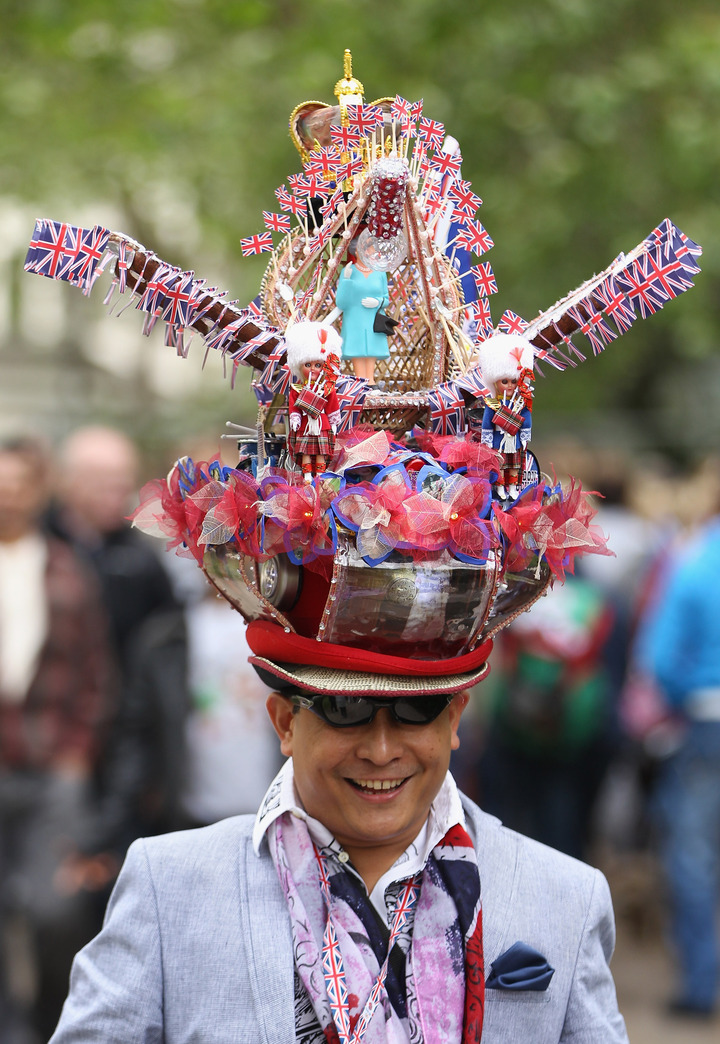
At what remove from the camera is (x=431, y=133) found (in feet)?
9.52

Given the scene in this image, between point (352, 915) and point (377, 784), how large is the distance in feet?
0.80

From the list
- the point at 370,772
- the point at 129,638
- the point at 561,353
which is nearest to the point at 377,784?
the point at 370,772

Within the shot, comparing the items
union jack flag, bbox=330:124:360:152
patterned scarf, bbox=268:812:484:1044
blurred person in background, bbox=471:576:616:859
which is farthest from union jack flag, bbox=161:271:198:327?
blurred person in background, bbox=471:576:616:859

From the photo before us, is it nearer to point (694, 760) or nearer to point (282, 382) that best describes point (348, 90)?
point (282, 382)

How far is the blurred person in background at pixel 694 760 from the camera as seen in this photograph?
6590mm

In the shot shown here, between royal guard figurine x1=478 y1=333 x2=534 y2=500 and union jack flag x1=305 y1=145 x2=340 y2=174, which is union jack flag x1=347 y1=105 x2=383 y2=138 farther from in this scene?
royal guard figurine x1=478 y1=333 x2=534 y2=500

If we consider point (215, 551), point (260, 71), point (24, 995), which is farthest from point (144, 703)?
point (260, 71)

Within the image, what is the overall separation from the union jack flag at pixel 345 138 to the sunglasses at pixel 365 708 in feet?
3.53

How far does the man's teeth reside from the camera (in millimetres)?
2635

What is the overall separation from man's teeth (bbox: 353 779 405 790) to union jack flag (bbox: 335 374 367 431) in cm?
64

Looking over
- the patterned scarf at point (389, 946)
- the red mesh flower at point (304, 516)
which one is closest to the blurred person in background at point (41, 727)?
the patterned scarf at point (389, 946)

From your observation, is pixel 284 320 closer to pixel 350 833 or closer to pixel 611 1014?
pixel 350 833

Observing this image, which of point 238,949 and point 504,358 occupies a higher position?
point 504,358

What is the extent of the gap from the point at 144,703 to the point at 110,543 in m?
1.11
